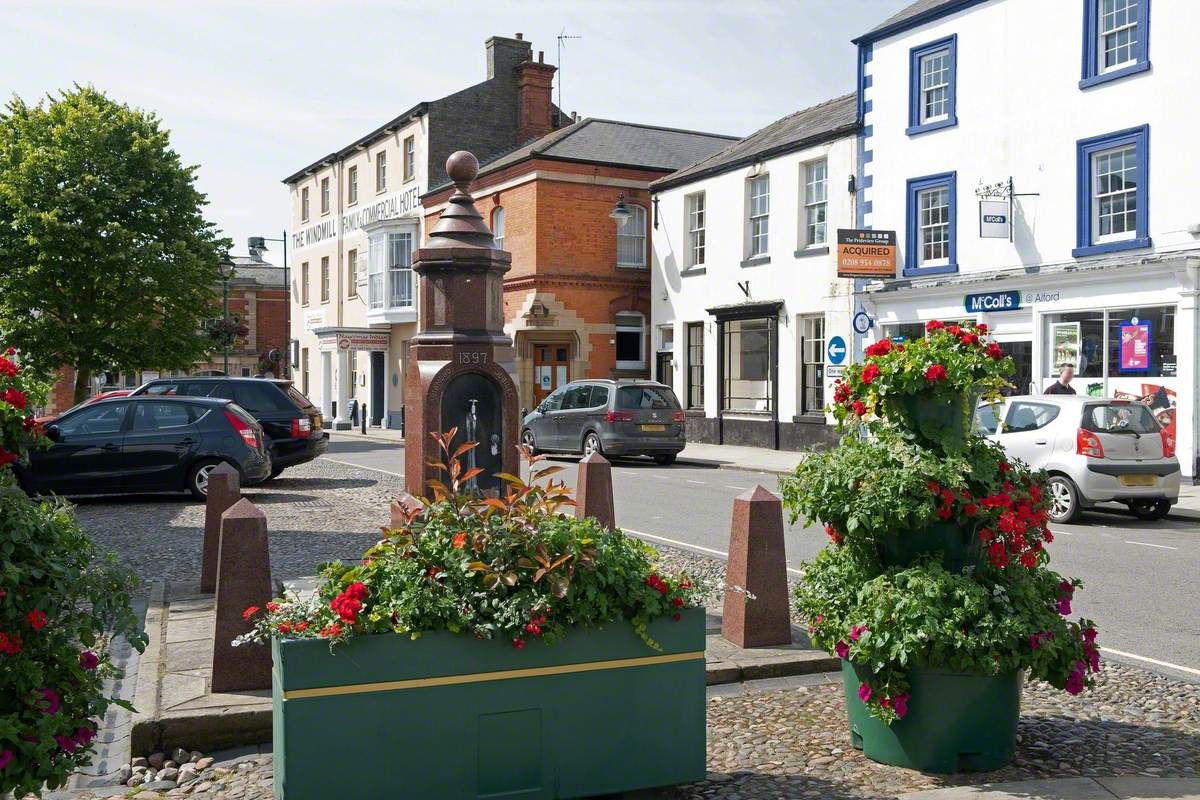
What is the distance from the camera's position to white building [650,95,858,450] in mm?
24719

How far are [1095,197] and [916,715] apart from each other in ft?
54.5

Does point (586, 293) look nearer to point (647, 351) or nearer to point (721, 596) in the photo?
point (647, 351)

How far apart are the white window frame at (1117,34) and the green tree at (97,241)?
23517 mm

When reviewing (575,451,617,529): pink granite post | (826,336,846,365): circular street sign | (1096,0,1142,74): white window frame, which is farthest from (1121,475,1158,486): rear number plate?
(1096,0,1142,74): white window frame

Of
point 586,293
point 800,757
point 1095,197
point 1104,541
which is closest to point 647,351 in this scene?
point 586,293

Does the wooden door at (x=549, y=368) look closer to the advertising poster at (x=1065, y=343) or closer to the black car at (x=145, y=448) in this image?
the advertising poster at (x=1065, y=343)

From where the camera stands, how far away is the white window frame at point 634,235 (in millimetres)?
32719

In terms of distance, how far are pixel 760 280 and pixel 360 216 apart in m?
21.8

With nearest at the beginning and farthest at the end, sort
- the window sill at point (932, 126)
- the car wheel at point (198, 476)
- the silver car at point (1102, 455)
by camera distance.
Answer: the silver car at point (1102, 455), the car wheel at point (198, 476), the window sill at point (932, 126)

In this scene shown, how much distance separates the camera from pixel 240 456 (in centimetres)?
1530

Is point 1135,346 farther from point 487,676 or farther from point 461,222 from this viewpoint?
point 487,676

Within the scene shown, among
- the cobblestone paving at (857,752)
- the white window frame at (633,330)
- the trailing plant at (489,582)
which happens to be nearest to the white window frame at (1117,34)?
the cobblestone paving at (857,752)

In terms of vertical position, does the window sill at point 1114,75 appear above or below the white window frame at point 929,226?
above

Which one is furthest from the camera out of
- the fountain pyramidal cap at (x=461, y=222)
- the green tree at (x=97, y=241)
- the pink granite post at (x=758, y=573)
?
the green tree at (x=97, y=241)
